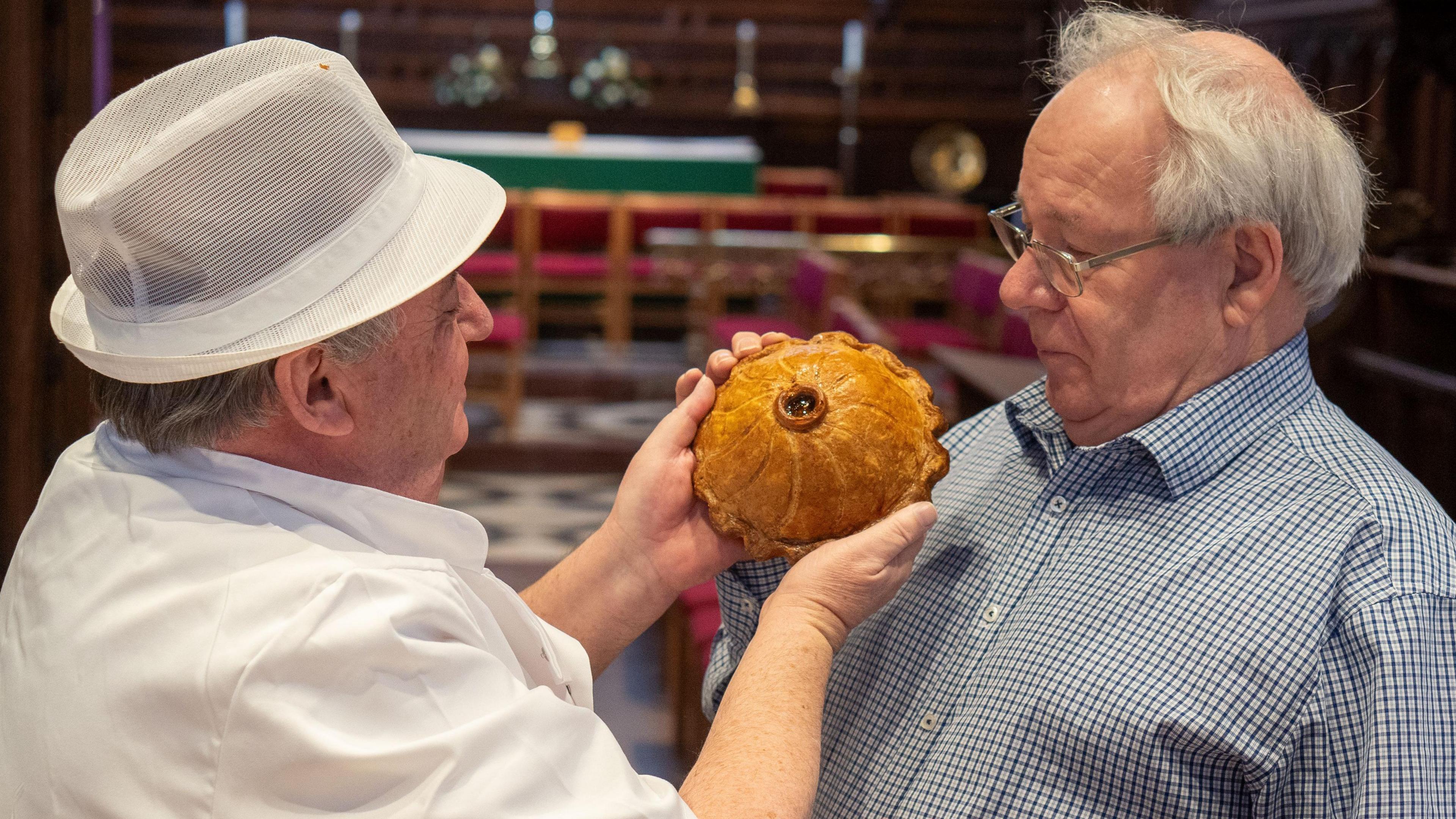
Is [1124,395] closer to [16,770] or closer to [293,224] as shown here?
[293,224]

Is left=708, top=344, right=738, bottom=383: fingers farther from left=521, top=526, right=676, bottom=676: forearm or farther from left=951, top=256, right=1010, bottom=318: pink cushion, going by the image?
left=951, top=256, right=1010, bottom=318: pink cushion

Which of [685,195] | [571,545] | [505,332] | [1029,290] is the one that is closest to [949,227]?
[685,195]

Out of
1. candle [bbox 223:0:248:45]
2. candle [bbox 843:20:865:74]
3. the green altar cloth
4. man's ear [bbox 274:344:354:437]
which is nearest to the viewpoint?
man's ear [bbox 274:344:354:437]

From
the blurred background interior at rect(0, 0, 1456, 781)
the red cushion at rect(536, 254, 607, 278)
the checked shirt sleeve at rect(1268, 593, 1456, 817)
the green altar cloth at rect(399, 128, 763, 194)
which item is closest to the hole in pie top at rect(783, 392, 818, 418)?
the checked shirt sleeve at rect(1268, 593, 1456, 817)

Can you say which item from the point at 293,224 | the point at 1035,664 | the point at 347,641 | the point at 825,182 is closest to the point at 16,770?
the point at 347,641

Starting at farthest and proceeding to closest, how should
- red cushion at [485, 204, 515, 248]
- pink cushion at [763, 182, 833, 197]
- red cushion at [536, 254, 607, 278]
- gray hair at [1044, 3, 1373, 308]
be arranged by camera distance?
pink cushion at [763, 182, 833, 197] < red cushion at [536, 254, 607, 278] < red cushion at [485, 204, 515, 248] < gray hair at [1044, 3, 1373, 308]

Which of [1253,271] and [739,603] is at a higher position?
[1253,271]

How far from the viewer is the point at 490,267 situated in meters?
8.41

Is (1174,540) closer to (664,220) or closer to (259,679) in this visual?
(259,679)

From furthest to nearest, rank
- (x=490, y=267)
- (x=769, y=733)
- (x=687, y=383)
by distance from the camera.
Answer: (x=490, y=267) → (x=687, y=383) → (x=769, y=733)

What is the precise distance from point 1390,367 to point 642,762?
10.8 ft

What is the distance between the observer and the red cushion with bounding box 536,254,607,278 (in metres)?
8.70

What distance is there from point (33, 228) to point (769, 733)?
6.20 feet

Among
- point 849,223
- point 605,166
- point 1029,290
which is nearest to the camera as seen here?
point 1029,290
